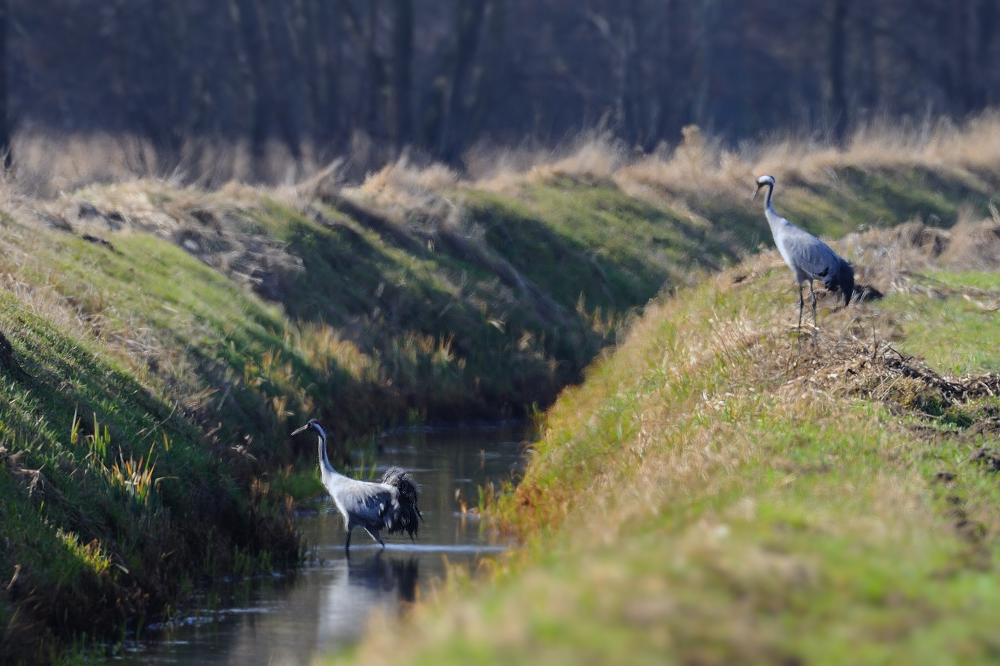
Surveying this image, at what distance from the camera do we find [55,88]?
48625 mm

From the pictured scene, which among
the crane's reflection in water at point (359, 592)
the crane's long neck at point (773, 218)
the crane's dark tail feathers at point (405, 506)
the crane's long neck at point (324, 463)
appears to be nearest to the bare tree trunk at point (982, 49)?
the crane's long neck at point (773, 218)

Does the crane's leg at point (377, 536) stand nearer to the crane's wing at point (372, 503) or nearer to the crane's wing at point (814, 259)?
the crane's wing at point (372, 503)

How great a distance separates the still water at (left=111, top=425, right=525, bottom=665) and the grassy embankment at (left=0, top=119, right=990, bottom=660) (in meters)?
0.41

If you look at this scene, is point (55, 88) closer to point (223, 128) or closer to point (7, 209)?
point (223, 128)

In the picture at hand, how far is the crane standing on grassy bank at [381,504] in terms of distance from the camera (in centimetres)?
1358

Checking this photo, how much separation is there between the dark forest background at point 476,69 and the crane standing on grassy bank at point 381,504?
84.9 feet

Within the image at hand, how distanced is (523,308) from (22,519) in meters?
14.9

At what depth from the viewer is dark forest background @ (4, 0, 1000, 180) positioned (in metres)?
44.5

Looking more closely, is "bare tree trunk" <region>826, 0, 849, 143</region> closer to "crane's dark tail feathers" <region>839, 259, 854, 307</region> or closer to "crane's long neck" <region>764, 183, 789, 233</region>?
"crane's long neck" <region>764, 183, 789, 233</region>

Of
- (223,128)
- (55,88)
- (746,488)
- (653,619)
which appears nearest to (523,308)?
(746,488)

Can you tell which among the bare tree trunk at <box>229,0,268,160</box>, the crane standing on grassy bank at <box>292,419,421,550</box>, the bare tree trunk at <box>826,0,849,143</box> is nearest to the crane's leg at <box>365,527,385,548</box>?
the crane standing on grassy bank at <box>292,419,421,550</box>

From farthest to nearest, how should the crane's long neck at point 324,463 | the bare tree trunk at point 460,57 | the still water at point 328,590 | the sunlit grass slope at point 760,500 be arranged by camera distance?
the bare tree trunk at point 460,57
the crane's long neck at point 324,463
the still water at point 328,590
the sunlit grass slope at point 760,500

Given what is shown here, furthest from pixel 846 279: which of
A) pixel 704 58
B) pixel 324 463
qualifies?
pixel 704 58

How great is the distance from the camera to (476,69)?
4647cm
